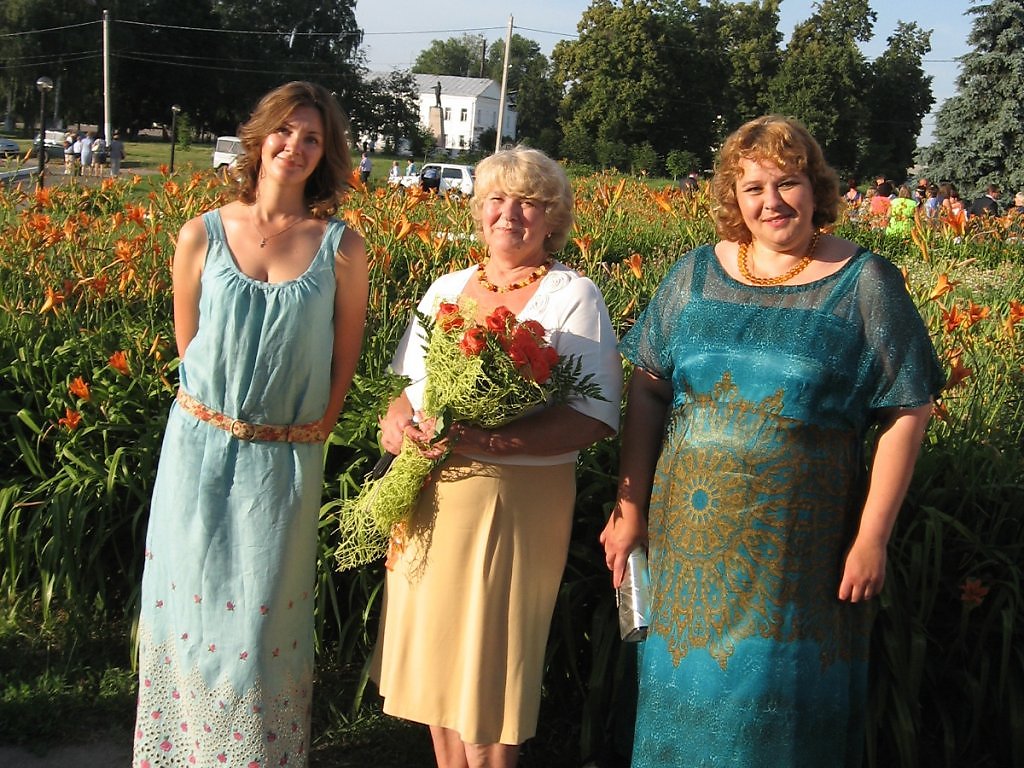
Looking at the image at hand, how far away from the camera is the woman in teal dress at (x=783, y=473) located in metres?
2.05

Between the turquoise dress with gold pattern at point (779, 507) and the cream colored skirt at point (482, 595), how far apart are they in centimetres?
38

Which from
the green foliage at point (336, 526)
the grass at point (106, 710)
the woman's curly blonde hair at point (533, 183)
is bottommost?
the grass at point (106, 710)

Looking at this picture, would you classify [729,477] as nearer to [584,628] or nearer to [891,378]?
[891,378]

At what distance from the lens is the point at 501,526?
241 centimetres

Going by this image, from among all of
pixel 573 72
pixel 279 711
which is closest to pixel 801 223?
pixel 279 711

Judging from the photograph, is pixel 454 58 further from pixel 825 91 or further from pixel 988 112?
pixel 988 112

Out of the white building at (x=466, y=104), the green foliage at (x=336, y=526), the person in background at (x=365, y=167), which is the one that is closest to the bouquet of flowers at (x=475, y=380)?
the green foliage at (x=336, y=526)

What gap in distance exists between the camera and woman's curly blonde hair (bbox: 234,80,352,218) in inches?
97.7

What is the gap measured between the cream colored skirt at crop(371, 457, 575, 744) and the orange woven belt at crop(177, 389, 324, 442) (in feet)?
1.15

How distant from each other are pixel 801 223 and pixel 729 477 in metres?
0.55

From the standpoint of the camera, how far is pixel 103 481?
3.54 m

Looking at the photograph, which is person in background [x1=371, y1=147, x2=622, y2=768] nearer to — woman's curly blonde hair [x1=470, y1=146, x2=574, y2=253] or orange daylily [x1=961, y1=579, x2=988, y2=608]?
woman's curly blonde hair [x1=470, y1=146, x2=574, y2=253]

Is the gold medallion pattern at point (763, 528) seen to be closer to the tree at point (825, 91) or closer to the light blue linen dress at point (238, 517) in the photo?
the light blue linen dress at point (238, 517)

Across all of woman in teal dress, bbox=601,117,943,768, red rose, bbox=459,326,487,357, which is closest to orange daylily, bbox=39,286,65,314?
red rose, bbox=459,326,487,357
